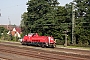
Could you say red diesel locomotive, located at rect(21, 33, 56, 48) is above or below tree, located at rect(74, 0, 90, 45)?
below

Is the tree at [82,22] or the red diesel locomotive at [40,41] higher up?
the tree at [82,22]

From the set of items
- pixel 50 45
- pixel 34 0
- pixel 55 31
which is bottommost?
pixel 50 45

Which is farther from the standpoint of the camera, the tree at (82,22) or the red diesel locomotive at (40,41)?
the tree at (82,22)

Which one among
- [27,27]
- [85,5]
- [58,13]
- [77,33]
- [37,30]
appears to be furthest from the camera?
[27,27]

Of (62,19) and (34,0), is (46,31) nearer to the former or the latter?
(62,19)

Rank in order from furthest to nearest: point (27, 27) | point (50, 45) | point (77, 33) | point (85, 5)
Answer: point (27, 27) < point (85, 5) < point (77, 33) < point (50, 45)

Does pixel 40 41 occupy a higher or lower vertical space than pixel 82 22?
lower

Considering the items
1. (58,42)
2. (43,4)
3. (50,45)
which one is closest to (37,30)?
(43,4)

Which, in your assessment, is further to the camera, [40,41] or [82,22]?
[82,22]

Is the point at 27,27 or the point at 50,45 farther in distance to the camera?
the point at 27,27

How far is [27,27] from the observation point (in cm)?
6438

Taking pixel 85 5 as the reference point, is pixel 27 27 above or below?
below

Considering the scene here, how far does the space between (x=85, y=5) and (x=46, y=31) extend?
1250 cm

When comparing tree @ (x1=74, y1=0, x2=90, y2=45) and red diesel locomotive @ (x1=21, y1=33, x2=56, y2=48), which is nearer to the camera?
red diesel locomotive @ (x1=21, y1=33, x2=56, y2=48)
